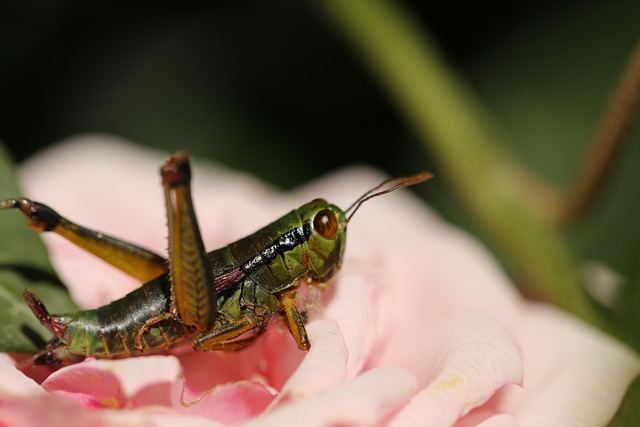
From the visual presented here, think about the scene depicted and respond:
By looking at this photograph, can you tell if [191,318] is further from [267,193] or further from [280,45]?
[280,45]

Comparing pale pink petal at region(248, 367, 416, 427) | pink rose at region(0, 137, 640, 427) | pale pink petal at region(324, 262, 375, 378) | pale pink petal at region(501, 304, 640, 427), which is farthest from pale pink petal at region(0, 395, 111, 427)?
pale pink petal at region(501, 304, 640, 427)

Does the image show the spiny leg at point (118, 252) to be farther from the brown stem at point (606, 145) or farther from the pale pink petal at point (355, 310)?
the brown stem at point (606, 145)

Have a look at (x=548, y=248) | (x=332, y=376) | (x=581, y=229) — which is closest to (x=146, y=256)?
(x=332, y=376)

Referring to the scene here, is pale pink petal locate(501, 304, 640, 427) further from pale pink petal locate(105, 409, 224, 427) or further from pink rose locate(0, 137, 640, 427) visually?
pale pink petal locate(105, 409, 224, 427)

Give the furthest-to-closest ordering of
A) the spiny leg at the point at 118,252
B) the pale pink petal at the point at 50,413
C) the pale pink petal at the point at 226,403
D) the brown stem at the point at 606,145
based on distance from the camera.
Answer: the brown stem at the point at 606,145
the spiny leg at the point at 118,252
the pale pink petal at the point at 226,403
the pale pink petal at the point at 50,413

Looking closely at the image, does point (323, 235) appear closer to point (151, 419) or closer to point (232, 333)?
point (232, 333)

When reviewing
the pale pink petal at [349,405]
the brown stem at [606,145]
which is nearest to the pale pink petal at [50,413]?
the pale pink petal at [349,405]
